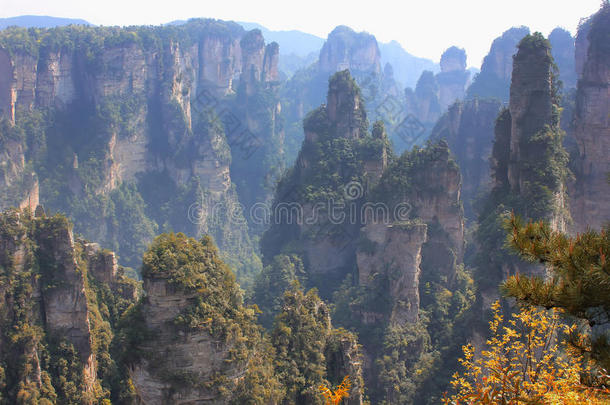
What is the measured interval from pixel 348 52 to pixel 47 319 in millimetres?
89460

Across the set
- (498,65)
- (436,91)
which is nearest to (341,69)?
(436,91)

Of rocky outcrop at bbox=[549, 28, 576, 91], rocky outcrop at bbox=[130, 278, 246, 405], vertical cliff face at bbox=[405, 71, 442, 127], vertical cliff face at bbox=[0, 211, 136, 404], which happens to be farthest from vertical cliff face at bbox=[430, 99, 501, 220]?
rocky outcrop at bbox=[130, 278, 246, 405]

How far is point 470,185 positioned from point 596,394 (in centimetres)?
4603

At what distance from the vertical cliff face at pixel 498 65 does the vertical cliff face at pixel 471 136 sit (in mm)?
17511

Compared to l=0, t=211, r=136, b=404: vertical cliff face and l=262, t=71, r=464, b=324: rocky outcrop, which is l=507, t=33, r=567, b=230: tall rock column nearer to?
l=262, t=71, r=464, b=324: rocky outcrop

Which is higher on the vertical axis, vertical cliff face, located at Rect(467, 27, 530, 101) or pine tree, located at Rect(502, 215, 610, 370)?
vertical cliff face, located at Rect(467, 27, 530, 101)

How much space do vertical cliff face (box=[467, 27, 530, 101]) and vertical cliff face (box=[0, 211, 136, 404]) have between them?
63602mm

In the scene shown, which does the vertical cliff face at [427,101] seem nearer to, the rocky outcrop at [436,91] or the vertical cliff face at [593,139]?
the rocky outcrop at [436,91]

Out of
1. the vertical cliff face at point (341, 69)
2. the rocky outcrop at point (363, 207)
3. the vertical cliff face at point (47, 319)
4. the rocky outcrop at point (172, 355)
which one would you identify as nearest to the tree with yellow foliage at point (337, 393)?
the rocky outcrop at point (172, 355)

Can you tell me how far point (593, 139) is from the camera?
30219mm

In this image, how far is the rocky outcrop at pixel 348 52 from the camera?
10088 cm

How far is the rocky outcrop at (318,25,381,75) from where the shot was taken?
331 ft

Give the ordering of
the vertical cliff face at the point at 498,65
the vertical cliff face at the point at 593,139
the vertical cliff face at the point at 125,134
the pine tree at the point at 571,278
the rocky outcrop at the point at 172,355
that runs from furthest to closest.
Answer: the vertical cliff face at the point at 498,65 < the vertical cliff face at the point at 125,134 < the vertical cliff face at the point at 593,139 < the rocky outcrop at the point at 172,355 < the pine tree at the point at 571,278

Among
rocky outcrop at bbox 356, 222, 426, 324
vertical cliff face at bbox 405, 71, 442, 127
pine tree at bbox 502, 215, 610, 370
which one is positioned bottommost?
rocky outcrop at bbox 356, 222, 426, 324
